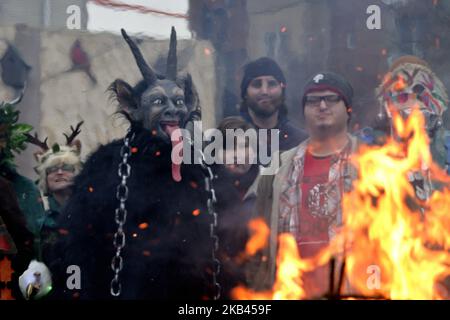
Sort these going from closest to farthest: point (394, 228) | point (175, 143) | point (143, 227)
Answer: point (394, 228), point (143, 227), point (175, 143)

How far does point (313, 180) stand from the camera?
9.44 metres

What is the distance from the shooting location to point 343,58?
952 cm

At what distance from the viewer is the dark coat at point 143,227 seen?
9375mm

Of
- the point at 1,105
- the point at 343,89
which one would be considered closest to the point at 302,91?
the point at 343,89

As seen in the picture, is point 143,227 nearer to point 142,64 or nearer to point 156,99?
point 156,99

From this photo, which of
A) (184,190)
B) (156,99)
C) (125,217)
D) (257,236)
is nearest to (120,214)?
(125,217)

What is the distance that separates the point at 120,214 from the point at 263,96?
2.11m

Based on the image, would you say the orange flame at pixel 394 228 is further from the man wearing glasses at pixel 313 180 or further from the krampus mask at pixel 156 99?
the krampus mask at pixel 156 99

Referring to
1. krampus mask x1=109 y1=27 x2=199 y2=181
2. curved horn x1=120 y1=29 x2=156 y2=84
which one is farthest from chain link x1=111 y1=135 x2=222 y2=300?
curved horn x1=120 y1=29 x2=156 y2=84

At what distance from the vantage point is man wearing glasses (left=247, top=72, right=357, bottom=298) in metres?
9.32

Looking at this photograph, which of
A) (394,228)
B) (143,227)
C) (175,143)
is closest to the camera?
(394,228)

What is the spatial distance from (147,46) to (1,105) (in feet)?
5.95

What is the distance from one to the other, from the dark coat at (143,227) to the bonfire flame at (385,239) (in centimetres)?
74
